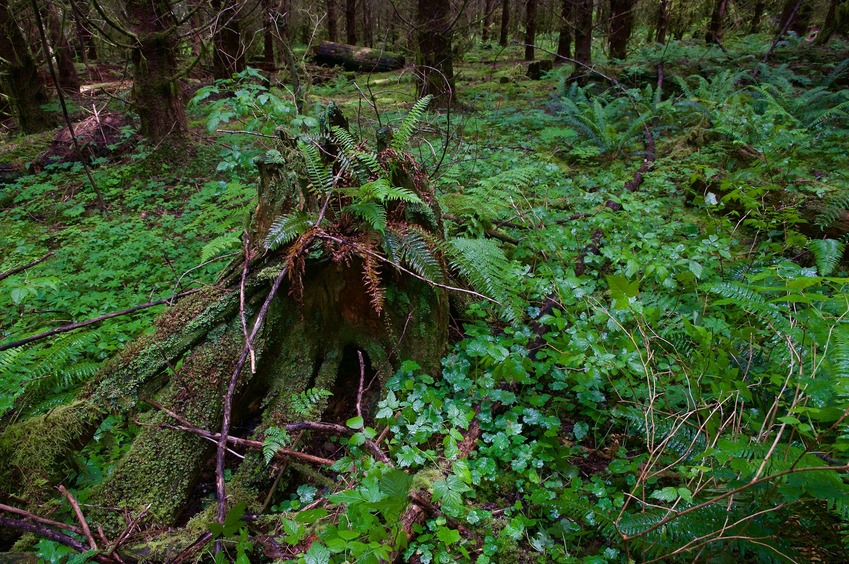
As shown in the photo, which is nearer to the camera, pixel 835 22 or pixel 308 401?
pixel 308 401

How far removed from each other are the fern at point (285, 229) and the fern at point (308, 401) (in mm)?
804

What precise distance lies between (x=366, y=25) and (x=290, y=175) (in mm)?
23453

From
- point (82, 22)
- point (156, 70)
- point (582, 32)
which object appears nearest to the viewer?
point (82, 22)

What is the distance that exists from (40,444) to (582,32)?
1100 centimetres

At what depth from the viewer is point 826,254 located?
2861 mm

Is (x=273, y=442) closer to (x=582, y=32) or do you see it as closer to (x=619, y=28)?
(x=582, y=32)

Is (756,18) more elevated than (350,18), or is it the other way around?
(350,18)

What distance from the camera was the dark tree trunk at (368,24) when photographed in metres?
21.3

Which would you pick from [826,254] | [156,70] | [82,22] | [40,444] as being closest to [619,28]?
[826,254]

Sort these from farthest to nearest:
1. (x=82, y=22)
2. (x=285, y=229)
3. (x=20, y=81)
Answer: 1. (x=20, y=81)
2. (x=82, y=22)
3. (x=285, y=229)

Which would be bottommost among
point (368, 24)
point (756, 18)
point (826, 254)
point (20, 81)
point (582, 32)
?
point (826, 254)

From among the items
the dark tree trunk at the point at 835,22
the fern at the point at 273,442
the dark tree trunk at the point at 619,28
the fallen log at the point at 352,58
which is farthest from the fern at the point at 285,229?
the fallen log at the point at 352,58

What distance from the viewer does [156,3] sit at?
6332mm

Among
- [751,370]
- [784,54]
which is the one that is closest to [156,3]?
[751,370]
